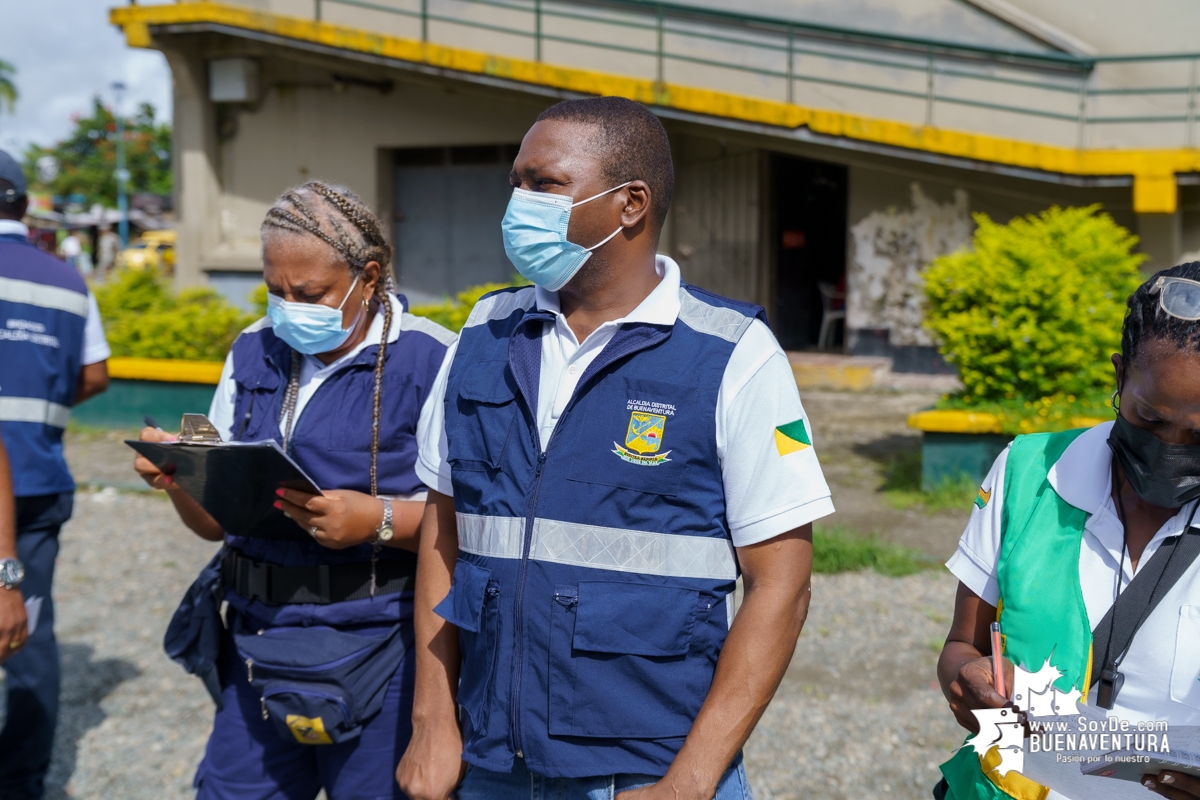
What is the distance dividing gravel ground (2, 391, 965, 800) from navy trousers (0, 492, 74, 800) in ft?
1.48

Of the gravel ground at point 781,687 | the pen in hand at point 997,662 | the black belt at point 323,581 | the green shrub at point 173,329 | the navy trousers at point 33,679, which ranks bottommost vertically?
the gravel ground at point 781,687

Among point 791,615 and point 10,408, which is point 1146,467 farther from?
point 10,408

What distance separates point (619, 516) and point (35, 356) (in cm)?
251

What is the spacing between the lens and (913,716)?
163 inches

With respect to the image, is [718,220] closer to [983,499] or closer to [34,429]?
[34,429]

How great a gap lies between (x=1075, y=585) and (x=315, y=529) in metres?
1.60

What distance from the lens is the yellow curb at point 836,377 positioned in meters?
11.5

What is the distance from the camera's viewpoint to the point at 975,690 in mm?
1779

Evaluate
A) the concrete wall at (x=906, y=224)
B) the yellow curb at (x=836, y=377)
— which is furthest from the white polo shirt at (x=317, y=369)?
the concrete wall at (x=906, y=224)

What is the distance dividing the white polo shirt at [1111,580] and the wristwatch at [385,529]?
1.29m

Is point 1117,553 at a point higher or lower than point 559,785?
higher

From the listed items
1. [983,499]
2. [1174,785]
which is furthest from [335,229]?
[1174,785]

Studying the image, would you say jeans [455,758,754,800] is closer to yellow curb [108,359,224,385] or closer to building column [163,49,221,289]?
yellow curb [108,359,224,385]

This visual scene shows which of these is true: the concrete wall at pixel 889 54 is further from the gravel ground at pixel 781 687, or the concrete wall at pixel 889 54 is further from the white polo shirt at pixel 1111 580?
the white polo shirt at pixel 1111 580
